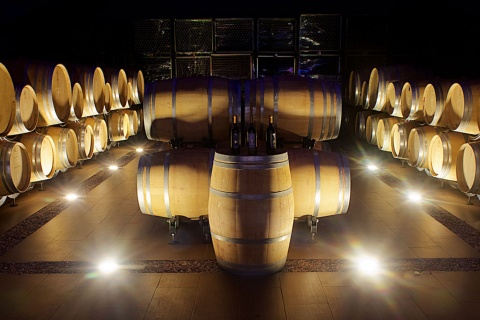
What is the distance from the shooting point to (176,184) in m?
3.65

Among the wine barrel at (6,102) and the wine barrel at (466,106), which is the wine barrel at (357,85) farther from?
the wine barrel at (6,102)

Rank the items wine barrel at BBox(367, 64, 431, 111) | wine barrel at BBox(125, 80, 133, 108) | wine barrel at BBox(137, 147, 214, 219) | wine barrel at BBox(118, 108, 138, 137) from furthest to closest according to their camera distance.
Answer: wine barrel at BBox(118, 108, 138, 137), wine barrel at BBox(125, 80, 133, 108), wine barrel at BBox(367, 64, 431, 111), wine barrel at BBox(137, 147, 214, 219)

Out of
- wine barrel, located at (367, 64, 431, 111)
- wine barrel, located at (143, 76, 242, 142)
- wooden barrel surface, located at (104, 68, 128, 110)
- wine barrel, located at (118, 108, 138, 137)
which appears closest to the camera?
wine barrel, located at (143, 76, 242, 142)

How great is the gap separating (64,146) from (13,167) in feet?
4.62

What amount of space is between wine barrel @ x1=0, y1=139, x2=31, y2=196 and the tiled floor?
0.33 m

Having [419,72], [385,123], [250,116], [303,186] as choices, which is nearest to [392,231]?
[303,186]

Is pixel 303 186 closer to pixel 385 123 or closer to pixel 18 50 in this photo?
pixel 385 123

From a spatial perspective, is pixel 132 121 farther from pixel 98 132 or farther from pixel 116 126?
pixel 98 132

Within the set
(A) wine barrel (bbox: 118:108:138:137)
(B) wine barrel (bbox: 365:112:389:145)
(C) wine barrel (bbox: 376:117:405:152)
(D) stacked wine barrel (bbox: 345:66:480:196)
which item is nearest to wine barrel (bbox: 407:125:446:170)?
(D) stacked wine barrel (bbox: 345:66:480:196)

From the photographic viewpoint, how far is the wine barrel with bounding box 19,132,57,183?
5.11 m

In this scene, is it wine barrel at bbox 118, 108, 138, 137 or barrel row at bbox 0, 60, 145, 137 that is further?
wine barrel at bbox 118, 108, 138, 137

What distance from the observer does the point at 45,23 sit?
841 cm

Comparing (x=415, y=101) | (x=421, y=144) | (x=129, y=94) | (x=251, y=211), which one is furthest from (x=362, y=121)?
(x=251, y=211)

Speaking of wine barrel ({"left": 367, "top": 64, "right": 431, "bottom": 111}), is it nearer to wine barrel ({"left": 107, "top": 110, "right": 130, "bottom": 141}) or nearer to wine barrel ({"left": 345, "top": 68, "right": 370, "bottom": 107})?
wine barrel ({"left": 345, "top": 68, "right": 370, "bottom": 107})
